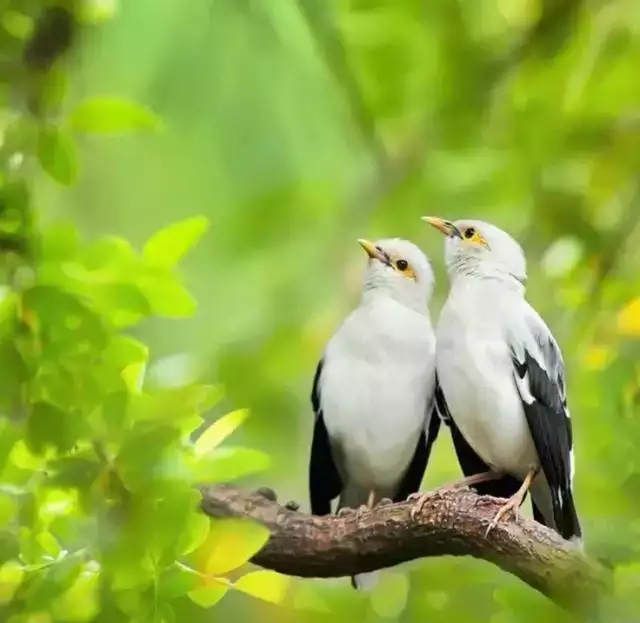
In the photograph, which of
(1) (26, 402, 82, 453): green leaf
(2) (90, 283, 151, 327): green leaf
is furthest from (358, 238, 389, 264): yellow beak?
(1) (26, 402, 82, 453): green leaf

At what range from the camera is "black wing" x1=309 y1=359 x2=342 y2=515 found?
99 centimetres

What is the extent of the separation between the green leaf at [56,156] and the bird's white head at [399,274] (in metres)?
0.31

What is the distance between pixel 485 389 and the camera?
968mm

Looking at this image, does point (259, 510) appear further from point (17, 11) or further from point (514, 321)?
point (17, 11)

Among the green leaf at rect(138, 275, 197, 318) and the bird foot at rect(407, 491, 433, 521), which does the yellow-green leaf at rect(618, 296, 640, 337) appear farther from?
the green leaf at rect(138, 275, 197, 318)

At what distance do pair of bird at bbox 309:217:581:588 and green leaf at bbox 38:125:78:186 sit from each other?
32 cm

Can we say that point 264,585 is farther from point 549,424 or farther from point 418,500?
point 549,424

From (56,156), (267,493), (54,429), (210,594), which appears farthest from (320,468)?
(56,156)

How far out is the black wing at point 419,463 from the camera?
3.23 ft

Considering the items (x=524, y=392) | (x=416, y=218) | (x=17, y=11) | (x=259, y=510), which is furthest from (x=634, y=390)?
(x=17, y=11)

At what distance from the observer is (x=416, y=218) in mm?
1020

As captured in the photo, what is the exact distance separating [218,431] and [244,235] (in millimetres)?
198

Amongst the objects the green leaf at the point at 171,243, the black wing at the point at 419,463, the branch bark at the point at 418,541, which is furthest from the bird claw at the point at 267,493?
the green leaf at the point at 171,243

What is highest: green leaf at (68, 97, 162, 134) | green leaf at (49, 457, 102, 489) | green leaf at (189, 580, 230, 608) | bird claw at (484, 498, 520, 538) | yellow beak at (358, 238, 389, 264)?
green leaf at (68, 97, 162, 134)
